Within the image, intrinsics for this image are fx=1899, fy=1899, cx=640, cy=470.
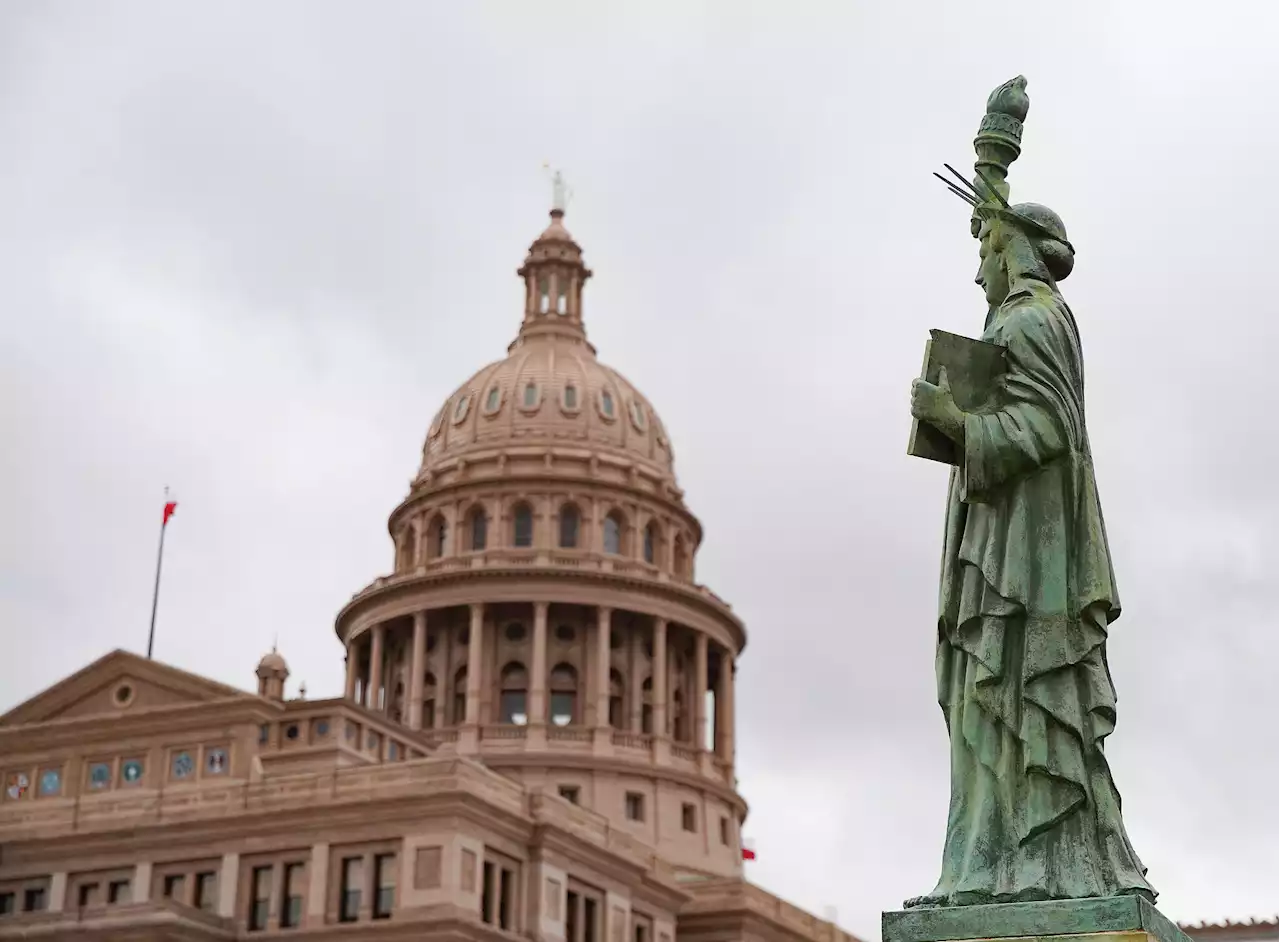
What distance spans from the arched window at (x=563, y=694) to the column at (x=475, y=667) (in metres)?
3.89

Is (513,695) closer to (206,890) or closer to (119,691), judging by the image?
(119,691)

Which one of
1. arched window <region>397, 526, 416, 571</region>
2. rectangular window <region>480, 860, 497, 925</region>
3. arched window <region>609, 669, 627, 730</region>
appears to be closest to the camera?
rectangular window <region>480, 860, 497, 925</region>

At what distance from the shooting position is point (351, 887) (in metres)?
63.6

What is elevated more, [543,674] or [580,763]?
[543,674]

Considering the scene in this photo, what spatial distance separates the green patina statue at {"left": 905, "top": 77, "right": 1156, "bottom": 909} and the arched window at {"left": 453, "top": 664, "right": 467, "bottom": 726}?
84.9 m

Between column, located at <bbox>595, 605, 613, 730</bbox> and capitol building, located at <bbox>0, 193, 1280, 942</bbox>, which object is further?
column, located at <bbox>595, 605, 613, 730</bbox>

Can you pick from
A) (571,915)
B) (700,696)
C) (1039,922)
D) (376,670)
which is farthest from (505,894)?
(1039,922)

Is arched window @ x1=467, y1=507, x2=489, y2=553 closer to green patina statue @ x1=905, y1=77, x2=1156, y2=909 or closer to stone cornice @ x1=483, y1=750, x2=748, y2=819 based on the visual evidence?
stone cornice @ x1=483, y1=750, x2=748, y2=819

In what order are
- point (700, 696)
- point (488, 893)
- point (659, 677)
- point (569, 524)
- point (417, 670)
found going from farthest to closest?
point (569, 524) < point (700, 696) < point (417, 670) < point (659, 677) < point (488, 893)

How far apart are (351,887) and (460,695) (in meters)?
31.6

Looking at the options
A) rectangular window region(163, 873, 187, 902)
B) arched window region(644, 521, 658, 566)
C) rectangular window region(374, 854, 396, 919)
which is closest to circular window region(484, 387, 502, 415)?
arched window region(644, 521, 658, 566)

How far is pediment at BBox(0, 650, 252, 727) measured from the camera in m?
70.1

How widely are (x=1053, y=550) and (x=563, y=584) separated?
84.5 meters

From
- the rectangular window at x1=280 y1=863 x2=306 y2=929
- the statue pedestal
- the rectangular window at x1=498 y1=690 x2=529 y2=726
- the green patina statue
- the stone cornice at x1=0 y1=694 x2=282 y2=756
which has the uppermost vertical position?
the rectangular window at x1=498 y1=690 x2=529 y2=726
